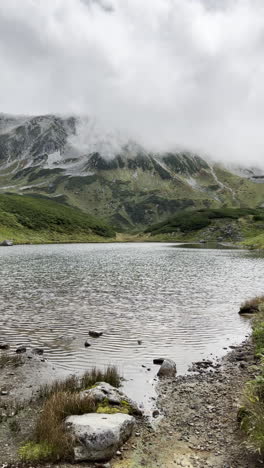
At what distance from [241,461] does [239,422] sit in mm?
2326

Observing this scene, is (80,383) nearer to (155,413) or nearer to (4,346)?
(155,413)

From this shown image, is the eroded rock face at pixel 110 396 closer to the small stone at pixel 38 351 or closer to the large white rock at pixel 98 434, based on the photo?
the large white rock at pixel 98 434

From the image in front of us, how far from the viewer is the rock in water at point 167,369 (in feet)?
58.3

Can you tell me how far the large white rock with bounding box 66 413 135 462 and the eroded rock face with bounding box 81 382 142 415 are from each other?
1.25 m

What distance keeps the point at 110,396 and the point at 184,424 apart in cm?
316

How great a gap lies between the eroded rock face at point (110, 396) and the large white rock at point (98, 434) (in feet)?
4.09

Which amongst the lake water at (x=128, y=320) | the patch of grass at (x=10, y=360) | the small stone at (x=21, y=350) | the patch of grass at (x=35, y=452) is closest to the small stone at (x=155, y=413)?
the lake water at (x=128, y=320)

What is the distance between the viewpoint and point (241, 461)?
1024 centimetres

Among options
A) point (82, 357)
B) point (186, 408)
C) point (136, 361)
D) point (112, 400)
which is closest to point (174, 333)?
point (136, 361)

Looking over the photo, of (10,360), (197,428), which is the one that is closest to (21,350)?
(10,360)

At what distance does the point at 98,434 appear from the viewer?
10.9 meters

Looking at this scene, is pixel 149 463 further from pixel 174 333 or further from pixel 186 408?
pixel 174 333

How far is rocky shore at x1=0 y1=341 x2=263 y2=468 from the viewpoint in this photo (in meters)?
10.5

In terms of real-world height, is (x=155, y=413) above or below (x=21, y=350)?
above
